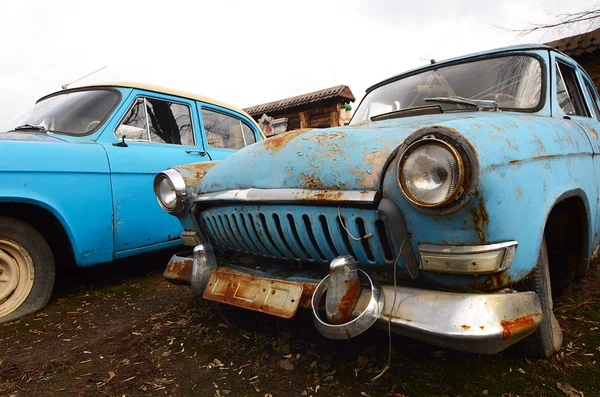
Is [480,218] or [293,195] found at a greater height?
[293,195]

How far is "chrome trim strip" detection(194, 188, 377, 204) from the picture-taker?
1.55 meters

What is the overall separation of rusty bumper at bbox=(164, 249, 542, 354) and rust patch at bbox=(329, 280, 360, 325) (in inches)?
1.0

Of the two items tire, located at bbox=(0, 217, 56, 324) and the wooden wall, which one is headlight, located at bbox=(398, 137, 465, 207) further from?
the wooden wall

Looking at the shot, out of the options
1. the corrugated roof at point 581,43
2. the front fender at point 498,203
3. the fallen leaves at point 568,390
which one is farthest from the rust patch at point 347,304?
the corrugated roof at point 581,43

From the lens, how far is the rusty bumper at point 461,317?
4.23 feet

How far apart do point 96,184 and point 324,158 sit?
207 centimetres

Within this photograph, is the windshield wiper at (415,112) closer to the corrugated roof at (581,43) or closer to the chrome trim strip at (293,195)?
the chrome trim strip at (293,195)

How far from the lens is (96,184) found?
9.82 feet

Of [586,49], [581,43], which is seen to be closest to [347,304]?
[586,49]

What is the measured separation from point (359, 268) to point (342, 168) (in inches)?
16.9

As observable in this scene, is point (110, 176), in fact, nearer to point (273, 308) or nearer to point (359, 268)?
point (273, 308)

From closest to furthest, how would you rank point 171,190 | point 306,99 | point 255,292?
point 255,292
point 171,190
point 306,99

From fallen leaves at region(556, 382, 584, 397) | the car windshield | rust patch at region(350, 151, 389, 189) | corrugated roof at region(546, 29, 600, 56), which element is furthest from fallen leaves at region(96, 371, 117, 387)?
corrugated roof at region(546, 29, 600, 56)

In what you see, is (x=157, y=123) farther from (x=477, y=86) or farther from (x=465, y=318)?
(x=465, y=318)
